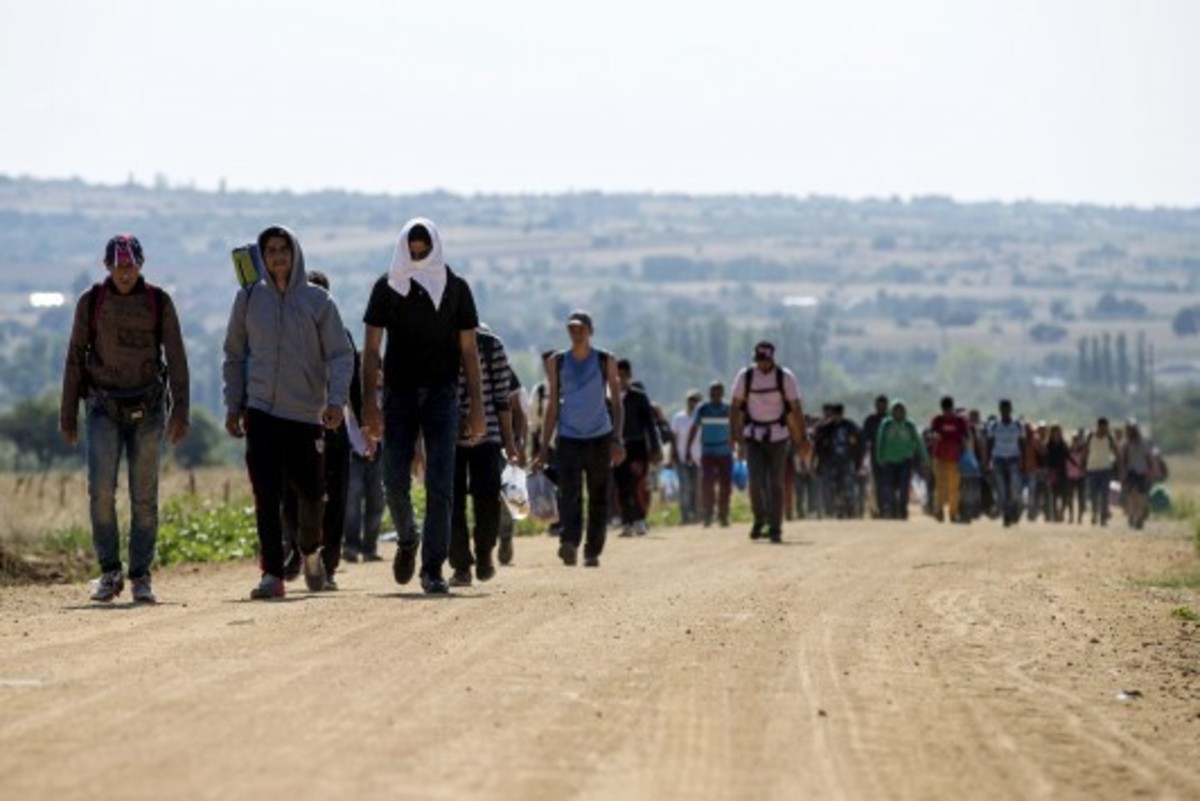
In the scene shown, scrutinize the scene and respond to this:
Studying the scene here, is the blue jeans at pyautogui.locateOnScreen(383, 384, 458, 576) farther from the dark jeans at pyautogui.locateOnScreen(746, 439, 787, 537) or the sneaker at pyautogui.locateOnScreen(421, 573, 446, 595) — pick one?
the dark jeans at pyautogui.locateOnScreen(746, 439, 787, 537)

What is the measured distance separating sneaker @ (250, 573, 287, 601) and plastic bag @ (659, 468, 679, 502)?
27.1 m

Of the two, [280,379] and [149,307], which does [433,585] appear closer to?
[280,379]

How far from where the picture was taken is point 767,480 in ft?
94.4

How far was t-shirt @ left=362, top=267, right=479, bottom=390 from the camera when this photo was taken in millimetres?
16781

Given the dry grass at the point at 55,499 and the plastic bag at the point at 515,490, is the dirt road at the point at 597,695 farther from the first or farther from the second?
the dry grass at the point at 55,499

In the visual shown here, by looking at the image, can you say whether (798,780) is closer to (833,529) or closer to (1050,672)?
(1050,672)

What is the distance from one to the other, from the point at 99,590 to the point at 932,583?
5937 millimetres

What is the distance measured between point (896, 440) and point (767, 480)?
385 inches

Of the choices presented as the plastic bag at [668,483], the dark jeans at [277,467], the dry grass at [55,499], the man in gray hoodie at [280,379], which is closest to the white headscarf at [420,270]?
the man in gray hoodie at [280,379]

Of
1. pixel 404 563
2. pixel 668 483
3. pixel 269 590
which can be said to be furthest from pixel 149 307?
pixel 668 483

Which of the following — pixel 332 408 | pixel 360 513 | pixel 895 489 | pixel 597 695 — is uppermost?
pixel 332 408

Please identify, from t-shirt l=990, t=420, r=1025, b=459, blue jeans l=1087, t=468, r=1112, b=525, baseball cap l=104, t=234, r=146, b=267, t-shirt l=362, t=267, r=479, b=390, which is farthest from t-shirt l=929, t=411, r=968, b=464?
baseball cap l=104, t=234, r=146, b=267

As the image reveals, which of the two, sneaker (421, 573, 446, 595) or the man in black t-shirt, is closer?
the man in black t-shirt

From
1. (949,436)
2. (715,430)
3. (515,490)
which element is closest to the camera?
(515,490)
